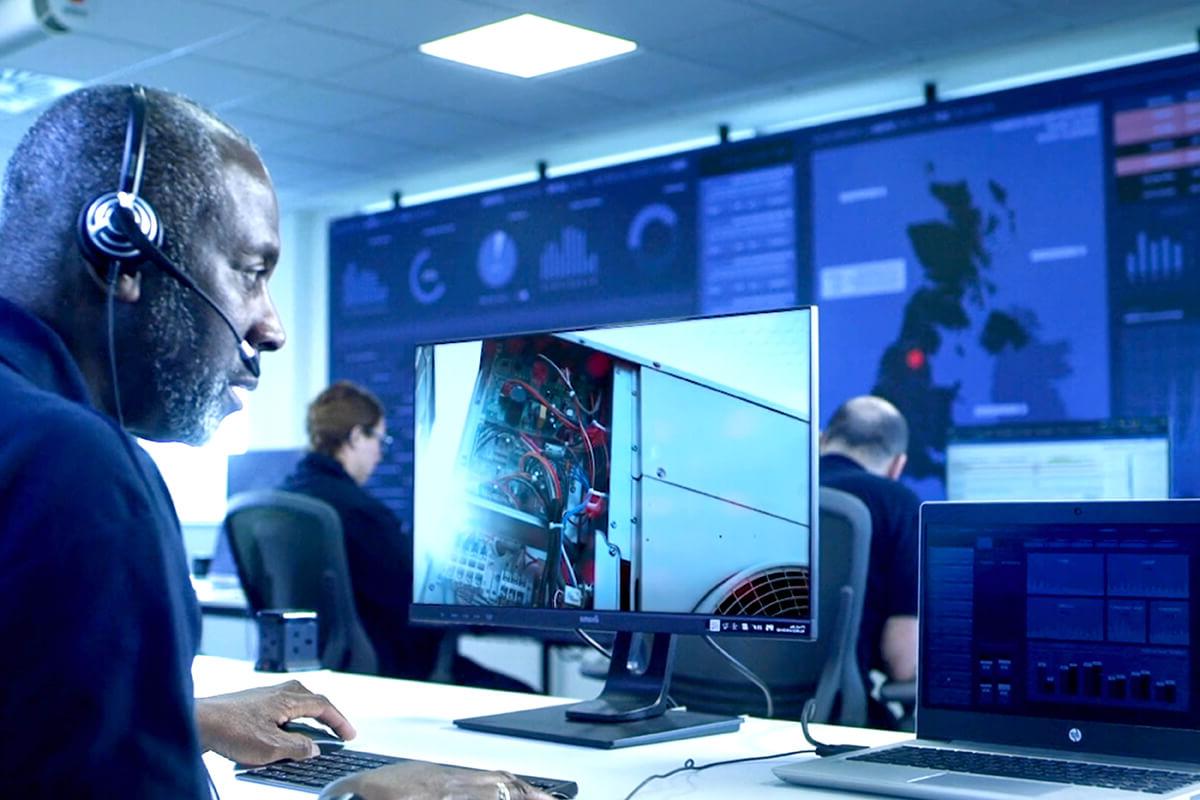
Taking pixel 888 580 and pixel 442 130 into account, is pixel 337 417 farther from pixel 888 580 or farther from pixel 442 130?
pixel 442 130

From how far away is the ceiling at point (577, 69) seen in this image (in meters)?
4.17

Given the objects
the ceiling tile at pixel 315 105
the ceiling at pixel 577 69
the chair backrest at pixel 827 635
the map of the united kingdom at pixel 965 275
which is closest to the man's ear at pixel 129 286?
the chair backrest at pixel 827 635

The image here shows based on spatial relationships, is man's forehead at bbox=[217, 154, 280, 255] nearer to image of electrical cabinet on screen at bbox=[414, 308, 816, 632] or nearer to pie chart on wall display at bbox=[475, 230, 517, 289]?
image of electrical cabinet on screen at bbox=[414, 308, 816, 632]

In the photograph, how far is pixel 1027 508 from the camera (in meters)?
1.48

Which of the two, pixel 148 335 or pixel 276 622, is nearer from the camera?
pixel 148 335

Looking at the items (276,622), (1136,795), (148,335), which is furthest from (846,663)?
(148,335)

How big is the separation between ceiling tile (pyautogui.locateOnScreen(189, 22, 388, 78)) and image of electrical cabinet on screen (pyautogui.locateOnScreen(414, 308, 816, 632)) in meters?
2.76

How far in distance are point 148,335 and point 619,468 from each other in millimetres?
772

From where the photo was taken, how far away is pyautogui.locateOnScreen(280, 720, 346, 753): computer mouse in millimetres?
1537

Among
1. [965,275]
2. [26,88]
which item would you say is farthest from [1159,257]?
[26,88]

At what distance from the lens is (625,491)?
5.62 ft

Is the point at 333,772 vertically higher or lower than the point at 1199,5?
lower

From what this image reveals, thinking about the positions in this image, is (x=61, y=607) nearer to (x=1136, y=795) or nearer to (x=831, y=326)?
(x=1136, y=795)

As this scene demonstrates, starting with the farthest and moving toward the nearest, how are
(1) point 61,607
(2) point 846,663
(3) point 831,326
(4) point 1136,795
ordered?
(3) point 831,326 → (2) point 846,663 → (4) point 1136,795 → (1) point 61,607
